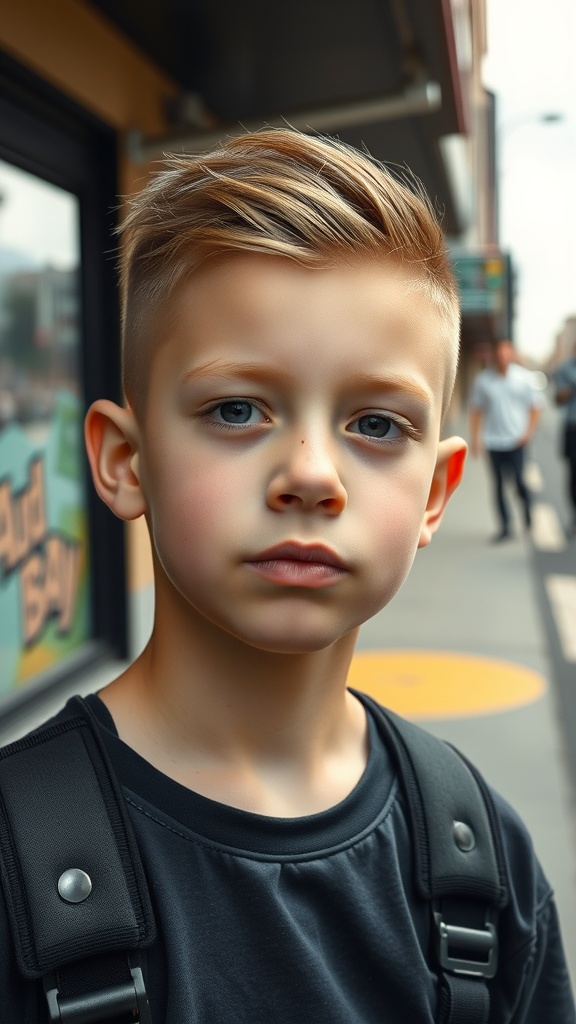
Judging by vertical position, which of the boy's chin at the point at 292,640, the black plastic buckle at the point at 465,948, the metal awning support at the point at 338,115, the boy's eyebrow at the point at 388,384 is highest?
the metal awning support at the point at 338,115

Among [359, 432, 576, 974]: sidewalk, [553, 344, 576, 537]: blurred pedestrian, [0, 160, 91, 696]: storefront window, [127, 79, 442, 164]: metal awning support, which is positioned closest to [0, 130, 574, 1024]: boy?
[359, 432, 576, 974]: sidewalk

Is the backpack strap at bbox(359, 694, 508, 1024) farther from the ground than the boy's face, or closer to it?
closer to it

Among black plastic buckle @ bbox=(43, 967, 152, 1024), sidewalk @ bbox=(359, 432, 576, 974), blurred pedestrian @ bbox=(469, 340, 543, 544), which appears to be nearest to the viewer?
black plastic buckle @ bbox=(43, 967, 152, 1024)

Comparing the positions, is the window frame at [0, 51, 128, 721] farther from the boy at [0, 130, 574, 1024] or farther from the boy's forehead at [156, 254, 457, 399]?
the boy's forehead at [156, 254, 457, 399]

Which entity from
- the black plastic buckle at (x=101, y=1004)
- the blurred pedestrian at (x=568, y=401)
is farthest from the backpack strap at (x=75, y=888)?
the blurred pedestrian at (x=568, y=401)

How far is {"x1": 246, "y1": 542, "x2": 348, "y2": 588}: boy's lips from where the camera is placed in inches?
37.6

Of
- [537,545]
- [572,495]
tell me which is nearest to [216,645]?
[537,545]

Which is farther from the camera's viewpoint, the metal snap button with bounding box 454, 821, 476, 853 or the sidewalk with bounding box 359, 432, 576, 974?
the sidewalk with bounding box 359, 432, 576, 974

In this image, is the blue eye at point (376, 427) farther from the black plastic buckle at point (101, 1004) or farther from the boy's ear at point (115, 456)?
the black plastic buckle at point (101, 1004)

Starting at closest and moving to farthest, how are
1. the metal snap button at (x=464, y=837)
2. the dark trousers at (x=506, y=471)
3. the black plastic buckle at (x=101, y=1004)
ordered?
the black plastic buckle at (x=101, y=1004) → the metal snap button at (x=464, y=837) → the dark trousers at (x=506, y=471)

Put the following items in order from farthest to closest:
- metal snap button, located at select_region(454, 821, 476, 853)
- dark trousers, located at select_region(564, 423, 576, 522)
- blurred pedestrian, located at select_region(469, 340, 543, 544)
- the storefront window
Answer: dark trousers, located at select_region(564, 423, 576, 522) → blurred pedestrian, located at select_region(469, 340, 543, 544) → the storefront window → metal snap button, located at select_region(454, 821, 476, 853)

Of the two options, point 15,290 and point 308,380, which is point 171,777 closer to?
point 308,380

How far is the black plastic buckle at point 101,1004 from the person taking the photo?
94 cm

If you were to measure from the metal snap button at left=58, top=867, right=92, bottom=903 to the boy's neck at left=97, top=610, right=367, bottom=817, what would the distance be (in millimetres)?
163
